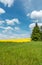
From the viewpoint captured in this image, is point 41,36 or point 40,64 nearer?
point 40,64

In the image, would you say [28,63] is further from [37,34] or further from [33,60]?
[37,34]

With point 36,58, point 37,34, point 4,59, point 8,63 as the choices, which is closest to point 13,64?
point 8,63

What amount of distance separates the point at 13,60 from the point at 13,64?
1.67 metres

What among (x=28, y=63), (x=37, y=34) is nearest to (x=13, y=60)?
(x=28, y=63)

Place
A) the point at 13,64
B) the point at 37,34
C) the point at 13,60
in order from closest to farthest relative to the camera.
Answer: the point at 13,64 < the point at 13,60 < the point at 37,34

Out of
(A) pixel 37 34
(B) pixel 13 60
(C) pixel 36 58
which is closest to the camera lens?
(B) pixel 13 60

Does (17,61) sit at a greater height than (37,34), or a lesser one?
lesser

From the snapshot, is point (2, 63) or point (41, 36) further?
point (41, 36)

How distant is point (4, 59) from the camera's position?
23156mm

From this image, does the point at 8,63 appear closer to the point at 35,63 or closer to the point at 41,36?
the point at 35,63

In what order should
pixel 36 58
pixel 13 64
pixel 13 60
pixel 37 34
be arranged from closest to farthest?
pixel 13 64, pixel 13 60, pixel 36 58, pixel 37 34

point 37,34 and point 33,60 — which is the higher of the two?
point 37,34

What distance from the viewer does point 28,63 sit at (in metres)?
21.5

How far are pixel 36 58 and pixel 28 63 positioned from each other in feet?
10.4
